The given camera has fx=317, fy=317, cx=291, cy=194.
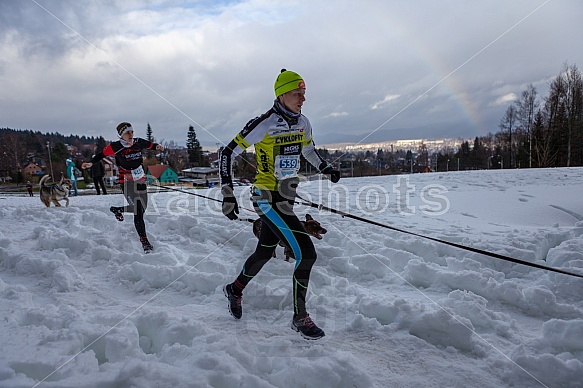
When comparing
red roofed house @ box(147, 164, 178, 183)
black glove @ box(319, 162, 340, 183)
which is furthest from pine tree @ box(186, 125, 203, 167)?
black glove @ box(319, 162, 340, 183)

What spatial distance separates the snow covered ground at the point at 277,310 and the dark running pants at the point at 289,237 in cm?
44

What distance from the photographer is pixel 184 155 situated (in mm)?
118500

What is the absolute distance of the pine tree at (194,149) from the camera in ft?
241

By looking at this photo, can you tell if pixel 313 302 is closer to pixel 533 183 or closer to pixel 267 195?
pixel 267 195

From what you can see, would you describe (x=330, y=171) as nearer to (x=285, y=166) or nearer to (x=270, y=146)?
(x=285, y=166)

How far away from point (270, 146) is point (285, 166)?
0.25m

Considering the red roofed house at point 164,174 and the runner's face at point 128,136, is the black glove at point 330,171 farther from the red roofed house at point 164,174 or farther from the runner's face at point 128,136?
the red roofed house at point 164,174

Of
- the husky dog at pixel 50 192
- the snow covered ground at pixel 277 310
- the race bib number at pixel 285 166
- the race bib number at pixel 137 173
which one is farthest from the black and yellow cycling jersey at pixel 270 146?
the husky dog at pixel 50 192

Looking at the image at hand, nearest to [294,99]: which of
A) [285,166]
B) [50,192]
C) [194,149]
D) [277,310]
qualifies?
[285,166]

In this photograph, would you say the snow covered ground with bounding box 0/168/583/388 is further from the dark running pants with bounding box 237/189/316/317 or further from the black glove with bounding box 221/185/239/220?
the black glove with bounding box 221/185/239/220

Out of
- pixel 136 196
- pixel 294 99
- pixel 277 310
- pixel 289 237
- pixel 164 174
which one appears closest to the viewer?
pixel 289 237

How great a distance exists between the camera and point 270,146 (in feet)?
10.6

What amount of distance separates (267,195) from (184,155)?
12279cm

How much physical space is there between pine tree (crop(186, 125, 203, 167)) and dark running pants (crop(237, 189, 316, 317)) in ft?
241
